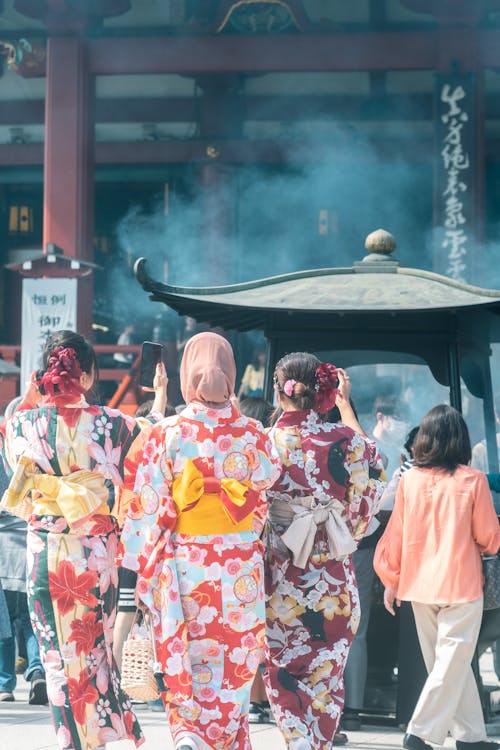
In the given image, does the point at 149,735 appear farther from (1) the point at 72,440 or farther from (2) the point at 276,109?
(2) the point at 276,109

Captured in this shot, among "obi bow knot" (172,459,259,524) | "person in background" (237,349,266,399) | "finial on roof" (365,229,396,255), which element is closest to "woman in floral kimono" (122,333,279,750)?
"obi bow knot" (172,459,259,524)

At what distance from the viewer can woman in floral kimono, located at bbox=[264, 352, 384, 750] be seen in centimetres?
433

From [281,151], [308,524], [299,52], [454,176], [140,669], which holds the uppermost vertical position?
[299,52]

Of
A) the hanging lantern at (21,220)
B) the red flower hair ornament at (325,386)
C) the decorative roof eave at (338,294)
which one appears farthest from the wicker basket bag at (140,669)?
the hanging lantern at (21,220)

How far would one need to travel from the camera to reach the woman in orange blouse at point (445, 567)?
4.55 m

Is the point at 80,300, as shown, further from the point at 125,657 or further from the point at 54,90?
the point at 125,657

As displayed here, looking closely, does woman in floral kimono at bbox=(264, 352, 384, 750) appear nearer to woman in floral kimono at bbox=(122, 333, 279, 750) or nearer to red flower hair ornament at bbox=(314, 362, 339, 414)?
red flower hair ornament at bbox=(314, 362, 339, 414)

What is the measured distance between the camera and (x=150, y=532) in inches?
159

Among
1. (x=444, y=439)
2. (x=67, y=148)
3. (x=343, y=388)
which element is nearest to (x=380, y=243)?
(x=343, y=388)

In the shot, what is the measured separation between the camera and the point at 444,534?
181 inches

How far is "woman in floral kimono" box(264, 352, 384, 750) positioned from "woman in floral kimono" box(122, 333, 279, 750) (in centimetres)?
28

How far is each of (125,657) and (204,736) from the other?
0.39 metres

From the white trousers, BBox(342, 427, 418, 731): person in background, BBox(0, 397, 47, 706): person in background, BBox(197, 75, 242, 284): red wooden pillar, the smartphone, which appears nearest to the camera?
the white trousers

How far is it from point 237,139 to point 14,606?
351 inches
